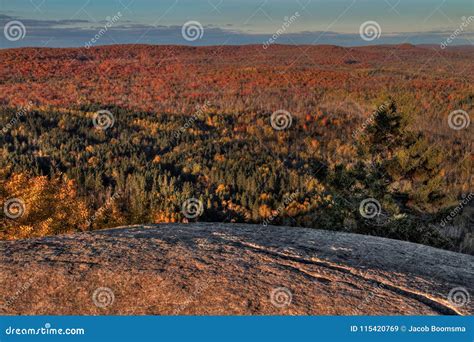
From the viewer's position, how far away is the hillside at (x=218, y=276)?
20.7ft

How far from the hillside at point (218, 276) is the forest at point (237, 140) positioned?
9.66 meters

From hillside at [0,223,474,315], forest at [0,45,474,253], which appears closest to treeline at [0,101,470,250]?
forest at [0,45,474,253]

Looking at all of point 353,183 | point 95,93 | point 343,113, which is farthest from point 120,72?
point 353,183

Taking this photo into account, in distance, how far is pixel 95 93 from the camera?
100000mm

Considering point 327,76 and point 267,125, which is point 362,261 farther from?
point 327,76

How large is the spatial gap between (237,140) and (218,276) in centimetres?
6232

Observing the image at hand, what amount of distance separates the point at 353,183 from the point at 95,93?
89146 millimetres

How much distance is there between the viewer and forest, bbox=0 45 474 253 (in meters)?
21.6

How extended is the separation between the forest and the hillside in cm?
966

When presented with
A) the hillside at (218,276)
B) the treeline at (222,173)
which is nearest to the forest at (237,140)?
A: the treeline at (222,173)

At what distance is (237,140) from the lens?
69000 millimetres

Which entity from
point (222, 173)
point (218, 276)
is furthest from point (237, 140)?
point (218, 276)

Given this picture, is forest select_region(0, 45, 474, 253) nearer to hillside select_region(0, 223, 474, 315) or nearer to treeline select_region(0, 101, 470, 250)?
treeline select_region(0, 101, 470, 250)

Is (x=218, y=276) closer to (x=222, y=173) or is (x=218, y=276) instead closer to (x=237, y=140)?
(x=222, y=173)
